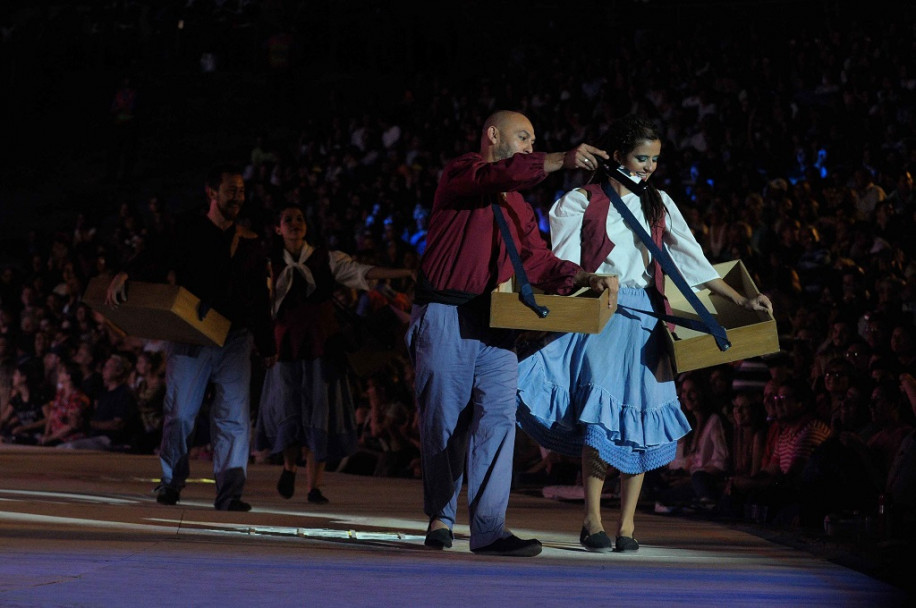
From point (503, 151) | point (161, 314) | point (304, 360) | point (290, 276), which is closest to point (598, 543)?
point (503, 151)

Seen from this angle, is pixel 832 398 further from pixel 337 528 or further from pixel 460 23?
pixel 460 23

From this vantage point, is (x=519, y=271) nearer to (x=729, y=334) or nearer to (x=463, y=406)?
(x=463, y=406)

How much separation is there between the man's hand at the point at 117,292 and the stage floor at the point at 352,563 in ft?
3.27

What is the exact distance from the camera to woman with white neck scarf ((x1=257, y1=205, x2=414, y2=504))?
7.83 meters

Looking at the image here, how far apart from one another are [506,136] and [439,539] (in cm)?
157

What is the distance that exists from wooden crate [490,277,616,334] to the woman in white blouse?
45 centimetres

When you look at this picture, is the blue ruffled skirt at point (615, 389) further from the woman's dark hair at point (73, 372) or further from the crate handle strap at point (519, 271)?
the woman's dark hair at point (73, 372)

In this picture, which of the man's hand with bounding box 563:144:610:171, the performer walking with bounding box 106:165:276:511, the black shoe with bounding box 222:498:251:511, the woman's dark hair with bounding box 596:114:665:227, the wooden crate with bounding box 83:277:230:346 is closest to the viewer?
the man's hand with bounding box 563:144:610:171

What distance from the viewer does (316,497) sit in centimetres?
760

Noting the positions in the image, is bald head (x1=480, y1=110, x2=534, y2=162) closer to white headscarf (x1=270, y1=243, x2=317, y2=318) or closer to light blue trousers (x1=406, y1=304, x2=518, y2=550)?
light blue trousers (x1=406, y1=304, x2=518, y2=550)

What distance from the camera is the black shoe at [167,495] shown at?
691 centimetres

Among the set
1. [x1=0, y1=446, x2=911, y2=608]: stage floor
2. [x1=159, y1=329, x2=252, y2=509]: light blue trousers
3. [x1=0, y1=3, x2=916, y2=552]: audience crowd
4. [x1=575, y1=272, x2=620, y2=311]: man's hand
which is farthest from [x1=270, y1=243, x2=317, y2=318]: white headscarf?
[x1=575, y1=272, x2=620, y2=311]: man's hand

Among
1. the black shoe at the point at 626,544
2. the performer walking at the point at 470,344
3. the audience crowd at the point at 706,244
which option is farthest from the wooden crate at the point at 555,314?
the audience crowd at the point at 706,244

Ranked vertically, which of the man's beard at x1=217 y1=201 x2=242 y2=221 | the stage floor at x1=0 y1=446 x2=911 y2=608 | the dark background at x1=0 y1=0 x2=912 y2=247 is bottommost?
the stage floor at x1=0 y1=446 x2=911 y2=608
